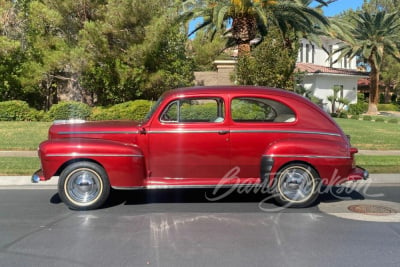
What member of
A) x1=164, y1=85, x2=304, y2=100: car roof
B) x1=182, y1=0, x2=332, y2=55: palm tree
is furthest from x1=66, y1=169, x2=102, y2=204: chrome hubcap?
x1=182, y1=0, x2=332, y2=55: palm tree

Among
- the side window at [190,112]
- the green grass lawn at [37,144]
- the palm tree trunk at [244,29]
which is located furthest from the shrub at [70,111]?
the side window at [190,112]

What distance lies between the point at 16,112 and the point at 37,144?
623cm

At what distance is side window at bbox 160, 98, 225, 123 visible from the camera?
6.67 metres

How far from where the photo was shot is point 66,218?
6.14 meters

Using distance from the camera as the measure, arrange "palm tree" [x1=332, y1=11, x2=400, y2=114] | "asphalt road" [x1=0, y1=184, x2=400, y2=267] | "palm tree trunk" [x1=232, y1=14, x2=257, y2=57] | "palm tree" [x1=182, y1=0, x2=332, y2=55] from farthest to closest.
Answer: "palm tree" [x1=332, y1=11, x2=400, y2=114]
"palm tree trunk" [x1=232, y1=14, x2=257, y2=57]
"palm tree" [x1=182, y1=0, x2=332, y2=55]
"asphalt road" [x1=0, y1=184, x2=400, y2=267]

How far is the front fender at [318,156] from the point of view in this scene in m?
6.45

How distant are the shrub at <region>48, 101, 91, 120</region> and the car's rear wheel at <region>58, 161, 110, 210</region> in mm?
11868

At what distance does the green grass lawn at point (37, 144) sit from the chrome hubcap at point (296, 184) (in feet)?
11.5

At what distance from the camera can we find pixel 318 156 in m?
6.51

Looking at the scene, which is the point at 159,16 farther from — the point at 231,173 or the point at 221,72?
the point at 231,173

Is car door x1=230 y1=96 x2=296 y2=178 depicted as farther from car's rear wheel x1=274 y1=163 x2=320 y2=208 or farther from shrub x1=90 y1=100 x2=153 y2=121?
shrub x1=90 y1=100 x2=153 y2=121

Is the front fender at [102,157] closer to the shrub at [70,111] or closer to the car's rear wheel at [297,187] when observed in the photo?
the car's rear wheel at [297,187]

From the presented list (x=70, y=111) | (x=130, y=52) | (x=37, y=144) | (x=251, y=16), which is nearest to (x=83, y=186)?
(x=37, y=144)

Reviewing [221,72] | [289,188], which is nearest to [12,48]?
[221,72]
